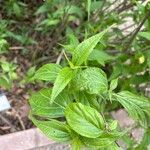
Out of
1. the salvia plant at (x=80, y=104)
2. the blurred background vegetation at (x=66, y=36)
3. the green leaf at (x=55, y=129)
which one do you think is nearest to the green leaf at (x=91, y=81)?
the salvia plant at (x=80, y=104)

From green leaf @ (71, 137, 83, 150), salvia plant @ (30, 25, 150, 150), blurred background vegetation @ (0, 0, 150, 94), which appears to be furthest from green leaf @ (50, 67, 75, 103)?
blurred background vegetation @ (0, 0, 150, 94)

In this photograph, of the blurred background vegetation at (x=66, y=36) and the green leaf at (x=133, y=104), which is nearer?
the green leaf at (x=133, y=104)

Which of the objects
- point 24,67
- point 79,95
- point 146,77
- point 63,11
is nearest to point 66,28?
point 63,11

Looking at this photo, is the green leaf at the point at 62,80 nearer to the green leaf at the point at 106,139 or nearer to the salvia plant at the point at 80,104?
the salvia plant at the point at 80,104

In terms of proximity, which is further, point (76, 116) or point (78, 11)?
point (78, 11)

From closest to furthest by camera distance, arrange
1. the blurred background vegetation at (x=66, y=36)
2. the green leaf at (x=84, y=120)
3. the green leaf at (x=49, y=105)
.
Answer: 1. the green leaf at (x=84, y=120)
2. the green leaf at (x=49, y=105)
3. the blurred background vegetation at (x=66, y=36)

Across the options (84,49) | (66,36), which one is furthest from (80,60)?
(66,36)

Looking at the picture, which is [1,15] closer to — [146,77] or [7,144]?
[7,144]

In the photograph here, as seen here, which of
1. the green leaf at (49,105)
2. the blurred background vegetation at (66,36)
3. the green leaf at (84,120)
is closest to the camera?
the green leaf at (84,120)
